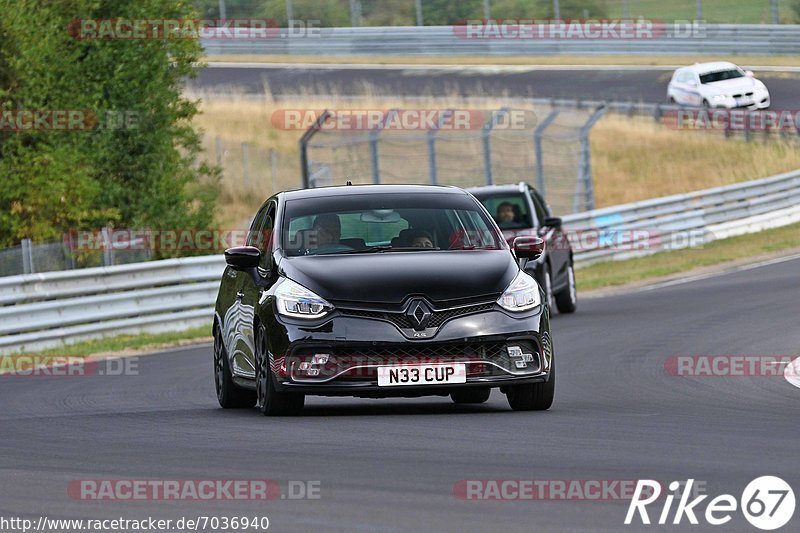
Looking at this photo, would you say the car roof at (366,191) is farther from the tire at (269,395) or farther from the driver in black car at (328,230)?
the tire at (269,395)

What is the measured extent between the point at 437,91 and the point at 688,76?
8620 mm

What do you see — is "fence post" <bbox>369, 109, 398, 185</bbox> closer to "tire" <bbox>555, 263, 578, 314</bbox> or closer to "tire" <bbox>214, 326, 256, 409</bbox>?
"tire" <bbox>555, 263, 578, 314</bbox>

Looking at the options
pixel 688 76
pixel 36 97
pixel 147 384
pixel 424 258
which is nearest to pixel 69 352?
pixel 147 384

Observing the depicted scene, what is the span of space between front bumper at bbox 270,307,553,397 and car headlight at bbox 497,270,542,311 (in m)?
0.08

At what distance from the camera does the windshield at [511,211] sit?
22.3m

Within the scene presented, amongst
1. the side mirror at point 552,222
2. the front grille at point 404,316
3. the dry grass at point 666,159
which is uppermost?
the front grille at point 404,316

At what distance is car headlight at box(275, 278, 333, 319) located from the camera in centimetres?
1086

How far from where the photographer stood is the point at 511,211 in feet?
73.4

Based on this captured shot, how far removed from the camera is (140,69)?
2833cm

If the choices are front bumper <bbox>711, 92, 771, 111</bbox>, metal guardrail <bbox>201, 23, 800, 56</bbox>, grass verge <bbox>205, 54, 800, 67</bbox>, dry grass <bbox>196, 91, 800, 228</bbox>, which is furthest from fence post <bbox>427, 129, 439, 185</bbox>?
metal guardrail <bbox>201, 23, 800, 56</bbox>

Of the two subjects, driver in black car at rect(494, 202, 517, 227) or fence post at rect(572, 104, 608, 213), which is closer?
driver in black car at rect(494, 202, 517, 227)

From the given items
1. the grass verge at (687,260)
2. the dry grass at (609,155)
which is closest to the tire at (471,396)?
the grass verge at (687,260)

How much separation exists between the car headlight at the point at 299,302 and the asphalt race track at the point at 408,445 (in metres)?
0.67

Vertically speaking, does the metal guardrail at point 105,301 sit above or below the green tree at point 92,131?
below
